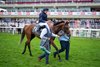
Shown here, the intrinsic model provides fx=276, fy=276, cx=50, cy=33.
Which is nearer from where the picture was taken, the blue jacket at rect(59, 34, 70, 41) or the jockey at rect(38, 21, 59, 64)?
the jockey at rect(38, 21, 59, 64)

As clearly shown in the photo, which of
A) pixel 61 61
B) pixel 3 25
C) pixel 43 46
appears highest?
pixel 43 46

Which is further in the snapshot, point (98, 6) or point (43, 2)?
point (43, 2)

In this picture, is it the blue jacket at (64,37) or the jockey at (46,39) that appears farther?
the blue jacket at (64,37)

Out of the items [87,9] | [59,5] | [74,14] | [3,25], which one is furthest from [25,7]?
[3,25]

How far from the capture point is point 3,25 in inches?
1305

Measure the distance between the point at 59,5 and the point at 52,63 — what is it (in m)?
41.6

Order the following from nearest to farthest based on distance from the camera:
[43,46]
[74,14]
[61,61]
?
[43,46] → [61,61] → [74,14]

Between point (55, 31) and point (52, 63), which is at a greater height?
point (55, 31)

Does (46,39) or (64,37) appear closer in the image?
(46,39)

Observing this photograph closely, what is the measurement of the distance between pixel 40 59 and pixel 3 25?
23204 millimetres

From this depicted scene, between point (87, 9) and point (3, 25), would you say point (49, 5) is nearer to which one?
point (87, 9)

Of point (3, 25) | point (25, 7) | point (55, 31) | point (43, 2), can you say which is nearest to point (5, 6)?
point (25, 7)

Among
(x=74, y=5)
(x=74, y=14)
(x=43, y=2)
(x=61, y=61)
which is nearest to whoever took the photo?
(x=61, y=61)

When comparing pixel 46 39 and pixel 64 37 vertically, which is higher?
pixel 46 39
